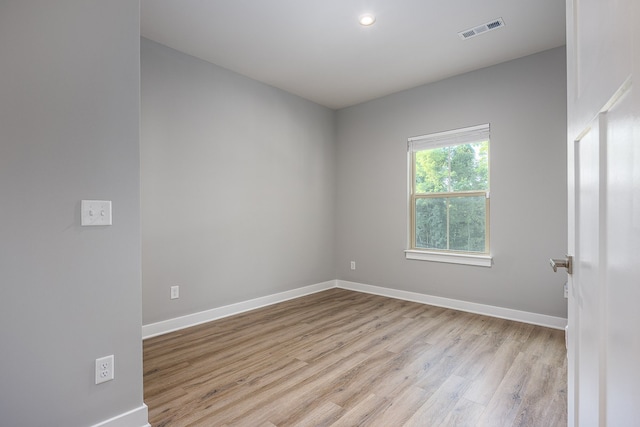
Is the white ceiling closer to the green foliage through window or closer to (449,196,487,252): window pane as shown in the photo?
the green foliage through window

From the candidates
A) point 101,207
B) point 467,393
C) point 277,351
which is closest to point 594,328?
point 467,393

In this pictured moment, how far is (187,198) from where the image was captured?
Answer: 3.22m

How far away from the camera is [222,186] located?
11.5ft

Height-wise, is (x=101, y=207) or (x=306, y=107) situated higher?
(x=306, y=107)

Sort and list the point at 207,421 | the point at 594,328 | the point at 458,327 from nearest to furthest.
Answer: the point at 594,328, the point at 207,421, the point at 458,327

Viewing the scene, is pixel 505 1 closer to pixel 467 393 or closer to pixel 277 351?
pixel 467 393

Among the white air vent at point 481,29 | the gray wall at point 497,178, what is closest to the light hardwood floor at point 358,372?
the gray wall at point 497,178

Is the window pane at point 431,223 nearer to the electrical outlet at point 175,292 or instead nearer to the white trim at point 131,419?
the electrical outlet at point 175,292

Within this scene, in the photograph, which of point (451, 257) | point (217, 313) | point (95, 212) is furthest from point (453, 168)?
point (95, 212)

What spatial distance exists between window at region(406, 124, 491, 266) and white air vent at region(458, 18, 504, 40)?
1.06 meters

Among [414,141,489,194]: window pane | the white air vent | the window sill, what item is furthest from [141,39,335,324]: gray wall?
the white air vent

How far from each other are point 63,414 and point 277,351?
1444 mm

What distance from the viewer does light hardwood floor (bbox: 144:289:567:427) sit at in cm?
179

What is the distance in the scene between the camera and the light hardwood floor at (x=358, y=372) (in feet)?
5.89
